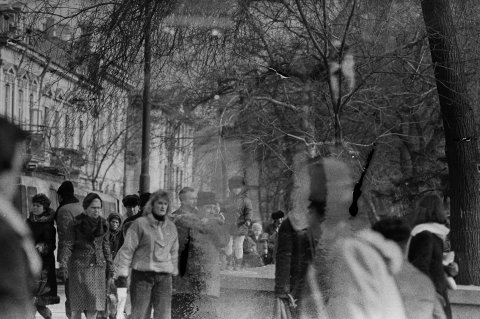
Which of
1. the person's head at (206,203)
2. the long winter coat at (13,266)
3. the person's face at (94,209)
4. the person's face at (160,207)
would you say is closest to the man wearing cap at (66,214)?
the person's face at (94,209)

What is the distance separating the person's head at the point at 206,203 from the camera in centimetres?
1205

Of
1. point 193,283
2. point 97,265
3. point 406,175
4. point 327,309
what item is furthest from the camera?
point 406,175

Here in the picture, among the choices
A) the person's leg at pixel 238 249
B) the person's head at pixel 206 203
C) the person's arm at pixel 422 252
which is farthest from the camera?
the person's leg at pixel 238 249

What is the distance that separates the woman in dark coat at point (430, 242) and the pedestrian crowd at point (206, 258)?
1 centimetres

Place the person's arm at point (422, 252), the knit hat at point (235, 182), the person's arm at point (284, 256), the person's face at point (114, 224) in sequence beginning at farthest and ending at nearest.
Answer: the person's face at point (114, 224) < the knit hat at point (235, 182) < the person's arm at point (422, 252) < the person's arm at point (284, 256)

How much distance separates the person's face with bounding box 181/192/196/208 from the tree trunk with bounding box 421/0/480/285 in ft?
11.8

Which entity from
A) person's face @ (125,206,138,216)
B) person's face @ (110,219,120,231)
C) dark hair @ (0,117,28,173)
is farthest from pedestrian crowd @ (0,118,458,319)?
person's face @ (110,219,120,231)

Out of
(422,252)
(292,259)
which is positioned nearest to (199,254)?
(292,259)

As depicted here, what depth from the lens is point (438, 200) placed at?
30.8 feet

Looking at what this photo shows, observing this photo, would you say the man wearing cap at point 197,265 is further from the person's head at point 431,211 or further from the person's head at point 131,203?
the person's head at point 131,203

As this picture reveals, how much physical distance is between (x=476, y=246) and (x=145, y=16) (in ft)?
14.7

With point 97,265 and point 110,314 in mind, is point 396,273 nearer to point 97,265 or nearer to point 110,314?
point 97,265

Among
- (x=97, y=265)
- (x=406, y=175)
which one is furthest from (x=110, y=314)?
(x=406, y=175)

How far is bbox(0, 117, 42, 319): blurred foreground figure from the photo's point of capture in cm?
497
